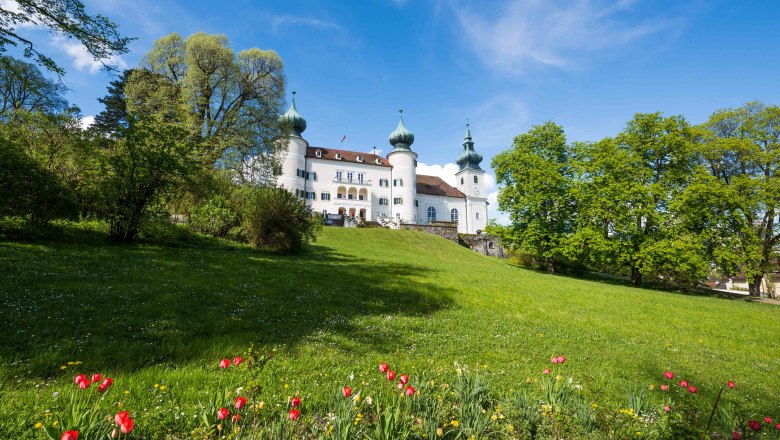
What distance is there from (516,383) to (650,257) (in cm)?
2203

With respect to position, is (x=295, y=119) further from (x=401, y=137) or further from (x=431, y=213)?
(x=431, y=213)

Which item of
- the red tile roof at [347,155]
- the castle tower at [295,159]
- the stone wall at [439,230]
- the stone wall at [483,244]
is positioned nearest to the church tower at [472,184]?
the stone wall at [483,244]

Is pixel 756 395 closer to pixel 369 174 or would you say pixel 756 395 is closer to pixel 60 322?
pixel 60 322

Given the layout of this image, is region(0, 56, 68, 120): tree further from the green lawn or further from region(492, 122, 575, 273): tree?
region(492, 122, 575, 273): tree

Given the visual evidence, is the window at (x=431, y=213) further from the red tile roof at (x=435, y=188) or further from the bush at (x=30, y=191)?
the bush at (x=30, y=191)

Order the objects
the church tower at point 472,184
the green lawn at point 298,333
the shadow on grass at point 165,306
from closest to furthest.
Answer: the green lawn at point 298,333 < the shadow on grass at point 165,306 < the church tower at point 472,184

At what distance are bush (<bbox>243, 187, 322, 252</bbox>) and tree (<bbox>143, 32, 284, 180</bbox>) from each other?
8759 mm

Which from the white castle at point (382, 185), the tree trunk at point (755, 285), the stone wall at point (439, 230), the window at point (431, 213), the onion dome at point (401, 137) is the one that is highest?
the onion dome at point (401, 137)

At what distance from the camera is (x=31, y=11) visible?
10531mm

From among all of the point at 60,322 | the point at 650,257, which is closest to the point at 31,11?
the point at 60,322

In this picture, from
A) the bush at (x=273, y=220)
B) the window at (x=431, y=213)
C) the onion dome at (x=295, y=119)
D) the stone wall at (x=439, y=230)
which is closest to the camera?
the bush at (x=273, y=220)

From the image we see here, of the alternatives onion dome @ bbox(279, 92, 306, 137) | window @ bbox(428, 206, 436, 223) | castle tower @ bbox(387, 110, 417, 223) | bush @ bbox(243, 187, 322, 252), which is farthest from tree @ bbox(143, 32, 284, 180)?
window @ bbox(428, 206, 436, 223)

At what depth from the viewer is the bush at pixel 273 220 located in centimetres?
1490

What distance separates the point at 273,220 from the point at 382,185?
41200 millimetres
